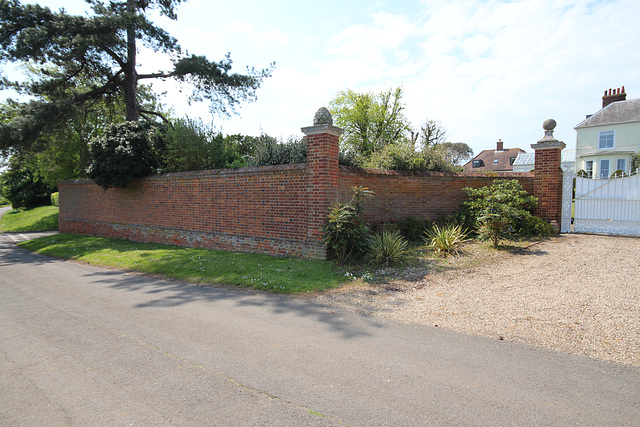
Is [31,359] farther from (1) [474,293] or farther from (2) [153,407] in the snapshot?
(1) [474,293]

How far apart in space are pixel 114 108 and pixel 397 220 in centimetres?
2007

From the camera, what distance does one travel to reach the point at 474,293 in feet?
19.2

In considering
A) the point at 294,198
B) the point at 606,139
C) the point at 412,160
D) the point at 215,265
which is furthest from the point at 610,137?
the point at 215,265

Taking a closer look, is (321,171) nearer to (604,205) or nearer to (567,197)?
(567,197)

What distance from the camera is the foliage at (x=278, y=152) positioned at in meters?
9.72

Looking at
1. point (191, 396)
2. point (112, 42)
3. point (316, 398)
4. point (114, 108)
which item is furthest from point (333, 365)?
point (114, 108)

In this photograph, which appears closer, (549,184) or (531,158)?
(549,184)

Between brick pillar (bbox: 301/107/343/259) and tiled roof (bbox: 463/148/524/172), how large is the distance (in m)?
48.7

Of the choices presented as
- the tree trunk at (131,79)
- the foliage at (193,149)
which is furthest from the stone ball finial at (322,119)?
the tree trunk at (131,79)

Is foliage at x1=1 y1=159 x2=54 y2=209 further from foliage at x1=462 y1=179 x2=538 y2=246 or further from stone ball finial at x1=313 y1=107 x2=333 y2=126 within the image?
foliage at x1=462 y1=179 x2=538 y2=246

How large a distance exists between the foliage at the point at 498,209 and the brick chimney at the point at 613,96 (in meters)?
32.1

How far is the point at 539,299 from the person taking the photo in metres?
5.38

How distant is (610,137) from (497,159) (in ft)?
80.3

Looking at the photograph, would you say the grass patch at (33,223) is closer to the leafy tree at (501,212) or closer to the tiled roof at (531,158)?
the leafy tree at (501,212)
